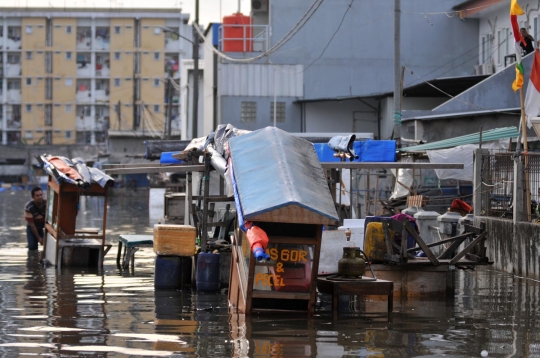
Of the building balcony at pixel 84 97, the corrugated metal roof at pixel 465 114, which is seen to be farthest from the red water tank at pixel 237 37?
the building balcony at pixel 84 97

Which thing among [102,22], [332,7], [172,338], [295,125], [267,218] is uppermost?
[102,22]

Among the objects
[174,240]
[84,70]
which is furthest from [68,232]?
[84,70]

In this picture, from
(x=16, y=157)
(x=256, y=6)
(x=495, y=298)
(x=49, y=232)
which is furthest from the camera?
(x=16, y=157)

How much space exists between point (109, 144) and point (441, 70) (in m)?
50.6

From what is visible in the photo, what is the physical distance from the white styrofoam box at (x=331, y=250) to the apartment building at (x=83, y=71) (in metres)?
90.0

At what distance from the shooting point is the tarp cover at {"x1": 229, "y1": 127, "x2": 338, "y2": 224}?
39.3 feet

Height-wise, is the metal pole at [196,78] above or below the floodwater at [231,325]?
above

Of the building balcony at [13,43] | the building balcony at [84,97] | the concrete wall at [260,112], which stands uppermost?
the building balcony at [13,43]

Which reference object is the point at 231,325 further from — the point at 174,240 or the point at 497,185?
the point at 497,185

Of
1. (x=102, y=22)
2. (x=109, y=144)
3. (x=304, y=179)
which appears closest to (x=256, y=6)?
(x=304, y=179)

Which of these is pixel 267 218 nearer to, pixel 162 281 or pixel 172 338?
pixel 172 338

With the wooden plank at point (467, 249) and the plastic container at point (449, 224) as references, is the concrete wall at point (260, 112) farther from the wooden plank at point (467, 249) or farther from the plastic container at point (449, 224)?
the wooden plank at point (467, 249)

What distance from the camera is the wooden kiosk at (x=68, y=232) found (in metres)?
20.2

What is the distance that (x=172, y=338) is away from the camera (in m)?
11.3
